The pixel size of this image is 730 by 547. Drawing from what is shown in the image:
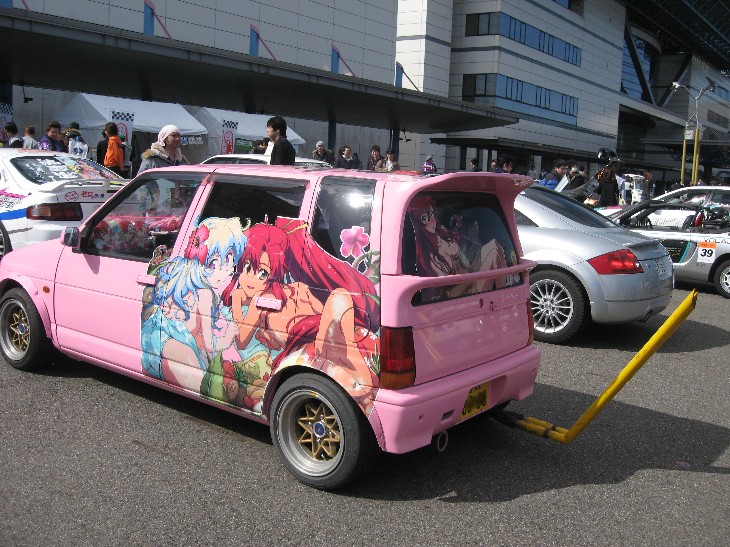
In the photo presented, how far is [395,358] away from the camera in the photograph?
135 inches

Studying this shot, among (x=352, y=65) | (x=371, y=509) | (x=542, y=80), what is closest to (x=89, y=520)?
(x=371, y=509)

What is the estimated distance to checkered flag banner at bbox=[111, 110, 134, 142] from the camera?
1981 cm

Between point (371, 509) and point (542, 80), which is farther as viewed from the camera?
point (542, 80)

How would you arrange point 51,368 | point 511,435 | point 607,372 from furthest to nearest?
point 607,372 < point 51,368 < point 511,435

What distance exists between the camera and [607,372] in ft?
20.4

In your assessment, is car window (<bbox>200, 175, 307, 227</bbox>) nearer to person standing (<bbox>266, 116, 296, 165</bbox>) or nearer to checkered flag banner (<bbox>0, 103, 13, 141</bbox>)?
person standing (<bbox>266, 116, 296, 165</bbox>)

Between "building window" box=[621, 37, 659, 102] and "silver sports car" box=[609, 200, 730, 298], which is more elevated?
"building window" box=[621, 37, 659, 102]

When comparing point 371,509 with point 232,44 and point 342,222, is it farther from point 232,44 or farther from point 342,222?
point 232,44

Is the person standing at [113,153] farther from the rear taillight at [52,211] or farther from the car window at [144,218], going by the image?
the car window at [144,218]

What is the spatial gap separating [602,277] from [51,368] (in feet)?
16.1

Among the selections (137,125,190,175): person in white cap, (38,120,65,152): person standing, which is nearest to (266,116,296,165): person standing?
(137,125,190,175): person in white cap

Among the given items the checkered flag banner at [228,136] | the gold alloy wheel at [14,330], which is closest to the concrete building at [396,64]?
the checkered flag banner at [228,136]

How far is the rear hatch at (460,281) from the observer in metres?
3.52

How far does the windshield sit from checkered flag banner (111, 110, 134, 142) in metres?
15.0
